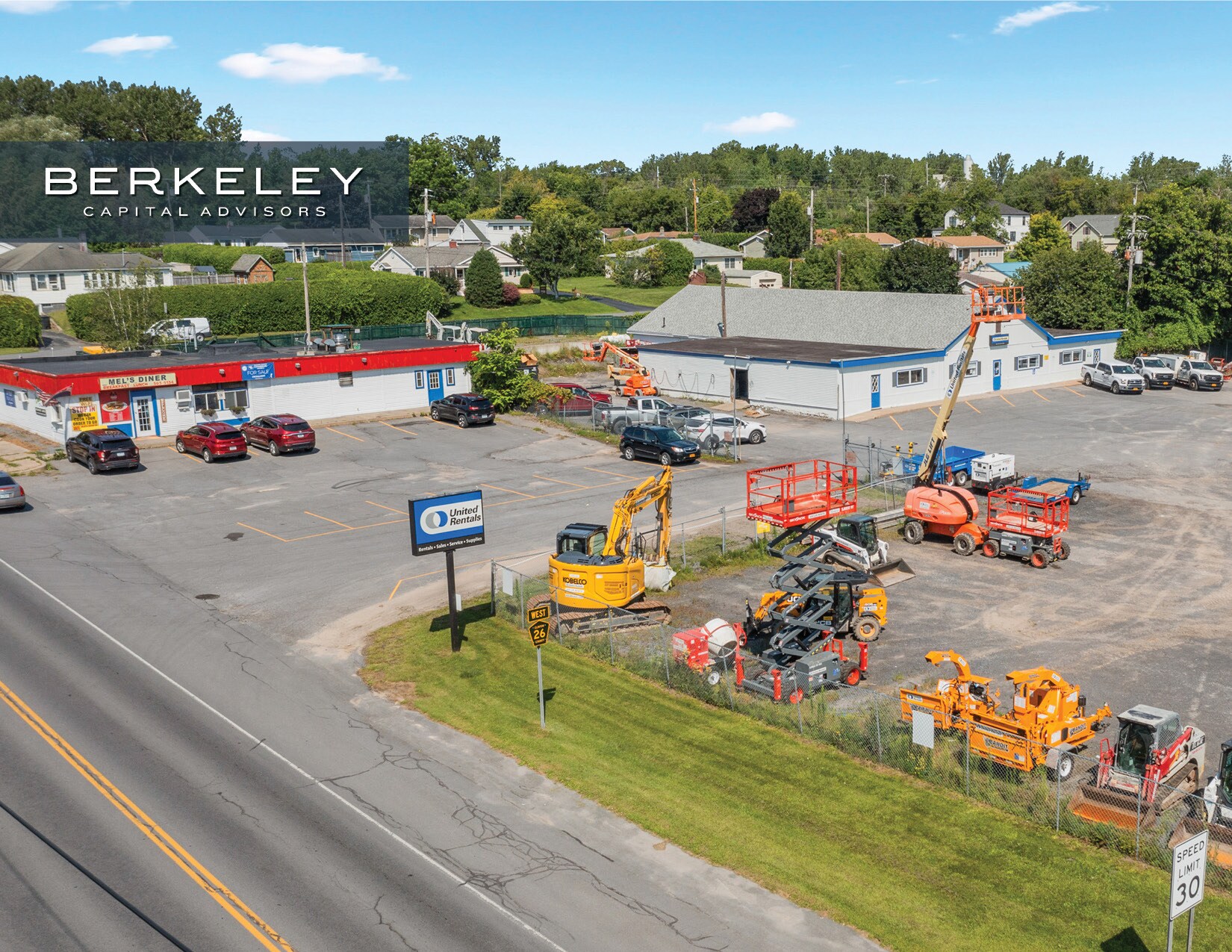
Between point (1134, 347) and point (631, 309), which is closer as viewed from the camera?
point (1134, 347)

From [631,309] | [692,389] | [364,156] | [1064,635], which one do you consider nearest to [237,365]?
[692,389]

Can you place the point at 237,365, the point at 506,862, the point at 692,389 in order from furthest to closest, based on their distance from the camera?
1. the point at 692,389
2. the point at 237,365
3. the point at 506,862

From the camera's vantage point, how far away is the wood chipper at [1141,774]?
18.8 m

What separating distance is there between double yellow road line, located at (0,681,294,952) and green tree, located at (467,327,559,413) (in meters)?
37.7

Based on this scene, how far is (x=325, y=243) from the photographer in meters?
129

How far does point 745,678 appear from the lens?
84.3 ft

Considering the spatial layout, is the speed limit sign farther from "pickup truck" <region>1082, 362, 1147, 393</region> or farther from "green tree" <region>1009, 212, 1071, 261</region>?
"green tree" <region>1009, 212, 1071, 261</region>

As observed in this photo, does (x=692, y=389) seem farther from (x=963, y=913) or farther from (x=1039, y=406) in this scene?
(x=963, y=913)

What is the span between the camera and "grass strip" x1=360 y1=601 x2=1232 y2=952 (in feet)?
53.9

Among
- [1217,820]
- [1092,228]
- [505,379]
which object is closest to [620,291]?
[505,379]

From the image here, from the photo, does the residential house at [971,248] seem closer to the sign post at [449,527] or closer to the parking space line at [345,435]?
the parking space line at [345,435]

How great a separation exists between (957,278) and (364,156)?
98801mm

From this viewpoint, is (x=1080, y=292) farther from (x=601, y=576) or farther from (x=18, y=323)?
(x=18, y=323)

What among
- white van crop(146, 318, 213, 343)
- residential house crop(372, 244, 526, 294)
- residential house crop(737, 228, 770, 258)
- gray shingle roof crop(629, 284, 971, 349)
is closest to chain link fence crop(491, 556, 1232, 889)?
gray shingle roof crop(629, 284, 971, 349)
